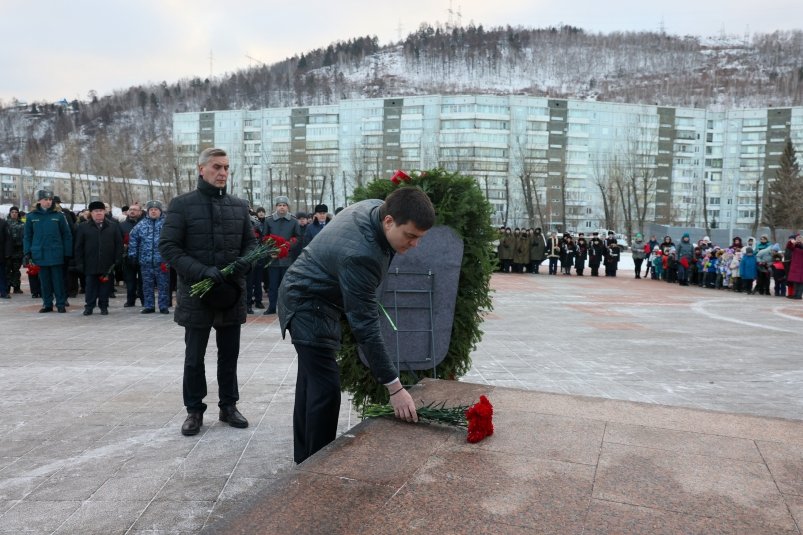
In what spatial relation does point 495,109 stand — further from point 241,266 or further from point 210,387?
point 241,266

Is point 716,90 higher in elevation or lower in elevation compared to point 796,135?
higher

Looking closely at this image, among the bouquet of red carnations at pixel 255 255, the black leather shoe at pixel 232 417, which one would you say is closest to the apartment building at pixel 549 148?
the bouquet of red carnations at pixel 255 255

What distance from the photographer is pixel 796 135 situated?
87.0m

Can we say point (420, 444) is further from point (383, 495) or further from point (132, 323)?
point (132, 323)

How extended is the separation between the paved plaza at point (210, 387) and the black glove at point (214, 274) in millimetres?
1129

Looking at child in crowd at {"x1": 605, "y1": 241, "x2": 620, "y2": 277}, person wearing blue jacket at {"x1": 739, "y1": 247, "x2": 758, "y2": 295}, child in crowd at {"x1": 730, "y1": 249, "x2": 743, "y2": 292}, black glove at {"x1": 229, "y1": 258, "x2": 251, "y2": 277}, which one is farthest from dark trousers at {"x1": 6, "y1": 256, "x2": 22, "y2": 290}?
child in crowd at {"x1": 605, "y1": 241, "x2": 620, "y2": 277}

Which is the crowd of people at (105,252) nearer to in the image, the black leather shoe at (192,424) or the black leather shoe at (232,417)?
the black leather shoe at (232,417)

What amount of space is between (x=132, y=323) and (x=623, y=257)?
136 feet

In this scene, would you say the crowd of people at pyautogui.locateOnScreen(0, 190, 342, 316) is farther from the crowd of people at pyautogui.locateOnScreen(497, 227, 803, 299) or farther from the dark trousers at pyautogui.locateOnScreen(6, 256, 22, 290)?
the crowd of people at pyautogui.locateOnScreen(497, 227, 803, 299)

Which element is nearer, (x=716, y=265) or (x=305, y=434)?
(x=305, y=434)

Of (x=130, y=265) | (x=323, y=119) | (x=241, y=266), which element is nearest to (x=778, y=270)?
(x=130, y=265)

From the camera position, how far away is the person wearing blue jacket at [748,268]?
19453mm

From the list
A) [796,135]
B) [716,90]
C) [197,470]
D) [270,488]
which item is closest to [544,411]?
[270,488]

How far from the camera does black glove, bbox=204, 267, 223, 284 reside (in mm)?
4488
